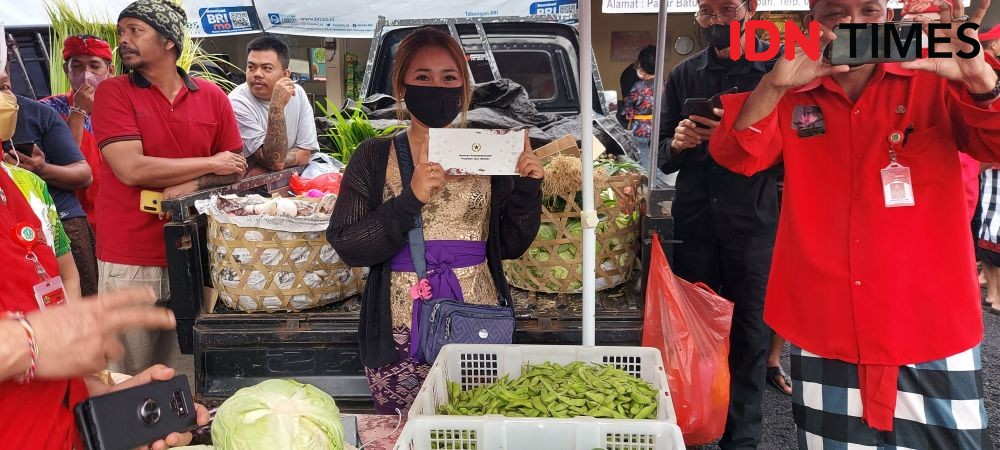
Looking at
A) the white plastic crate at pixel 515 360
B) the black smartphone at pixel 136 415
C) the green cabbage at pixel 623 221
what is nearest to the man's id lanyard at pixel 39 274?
the black smartphone at pixel 136 415

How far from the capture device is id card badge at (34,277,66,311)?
126 cm

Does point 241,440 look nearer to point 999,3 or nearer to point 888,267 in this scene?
point 888,267

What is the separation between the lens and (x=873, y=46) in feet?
5.07

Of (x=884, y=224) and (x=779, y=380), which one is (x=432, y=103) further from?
(x=779, y=380)

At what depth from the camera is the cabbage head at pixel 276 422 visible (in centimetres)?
129

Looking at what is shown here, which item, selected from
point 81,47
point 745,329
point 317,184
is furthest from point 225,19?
point 745,329

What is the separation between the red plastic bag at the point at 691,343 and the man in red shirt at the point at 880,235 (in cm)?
50

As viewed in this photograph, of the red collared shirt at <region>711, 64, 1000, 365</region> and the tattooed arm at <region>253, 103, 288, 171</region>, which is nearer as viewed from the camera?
the red collared shirt at <region>711, 64, 1000, 365</region>

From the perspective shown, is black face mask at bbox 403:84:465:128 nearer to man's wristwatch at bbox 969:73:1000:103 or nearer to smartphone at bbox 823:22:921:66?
smartphone at bbox 823:22:921:66

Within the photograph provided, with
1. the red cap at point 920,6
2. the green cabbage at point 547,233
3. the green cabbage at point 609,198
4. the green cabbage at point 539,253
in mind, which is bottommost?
the green cabbage at point 539,253

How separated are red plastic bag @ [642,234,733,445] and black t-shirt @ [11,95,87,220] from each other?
303 centimetres

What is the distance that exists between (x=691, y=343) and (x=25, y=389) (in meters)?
1.98

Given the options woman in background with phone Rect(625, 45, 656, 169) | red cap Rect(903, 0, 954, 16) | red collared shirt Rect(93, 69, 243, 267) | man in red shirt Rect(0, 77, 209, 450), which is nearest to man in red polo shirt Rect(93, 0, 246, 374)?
red collared shirt Rect(93, 69, 243, 267)

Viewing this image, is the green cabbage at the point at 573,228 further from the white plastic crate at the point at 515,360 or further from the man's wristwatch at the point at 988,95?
the man's wristwatch at the point at 988,95
